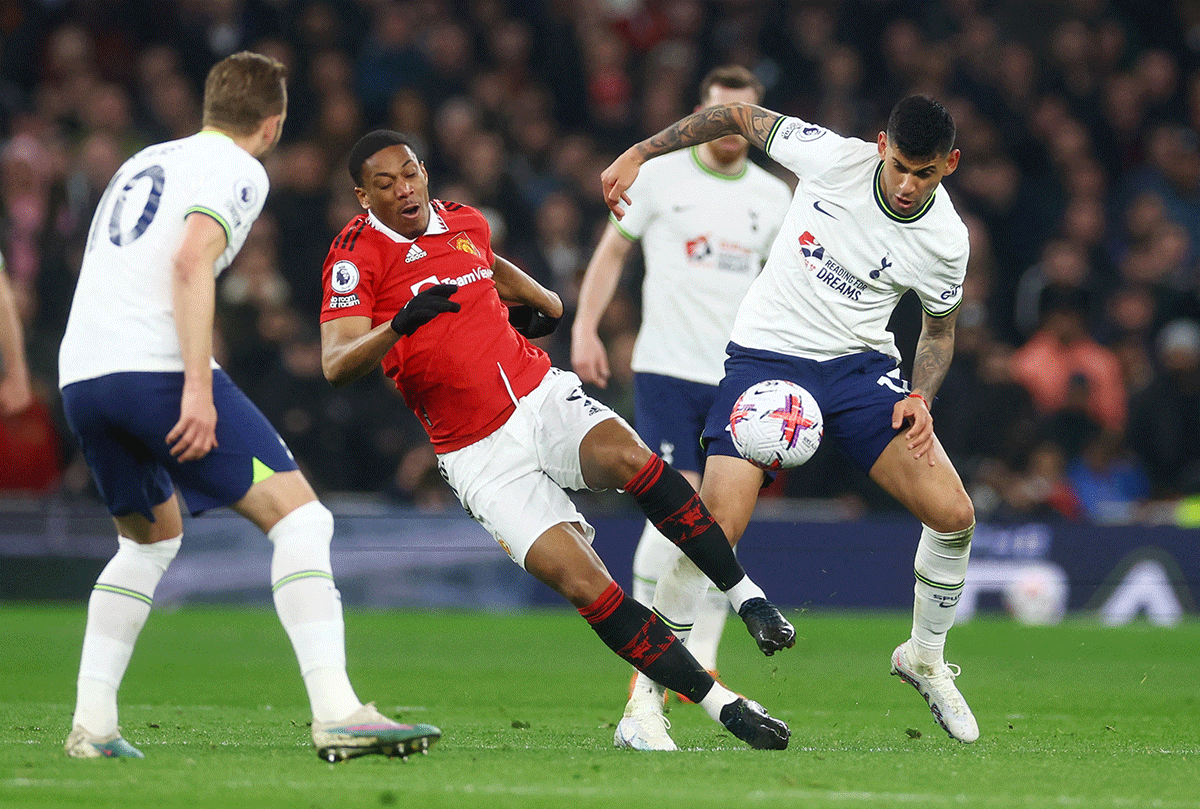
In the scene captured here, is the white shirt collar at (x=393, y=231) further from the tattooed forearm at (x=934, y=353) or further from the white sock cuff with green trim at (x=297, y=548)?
the tattooed forearm at (x=934, y=353)

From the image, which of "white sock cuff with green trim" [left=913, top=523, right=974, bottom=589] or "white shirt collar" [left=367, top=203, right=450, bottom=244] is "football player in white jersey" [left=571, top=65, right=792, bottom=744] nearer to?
"white sock cuff with green trim" [left=913, top=523, right=974, bottom=589]

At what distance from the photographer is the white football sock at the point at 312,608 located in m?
5.28

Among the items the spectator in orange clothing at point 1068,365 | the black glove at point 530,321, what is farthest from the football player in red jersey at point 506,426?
the spectator in orange clothing at point 1068,365

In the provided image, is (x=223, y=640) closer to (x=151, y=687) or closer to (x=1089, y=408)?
(x=151, y=687)

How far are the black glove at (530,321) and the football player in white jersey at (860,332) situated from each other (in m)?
0.59

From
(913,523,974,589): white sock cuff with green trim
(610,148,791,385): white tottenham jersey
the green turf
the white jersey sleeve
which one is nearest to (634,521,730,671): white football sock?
the green turf

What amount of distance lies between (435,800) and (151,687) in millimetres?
4512

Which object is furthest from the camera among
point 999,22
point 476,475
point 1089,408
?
point 999,22

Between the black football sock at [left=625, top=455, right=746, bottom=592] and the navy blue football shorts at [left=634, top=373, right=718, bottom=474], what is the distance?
1.91m

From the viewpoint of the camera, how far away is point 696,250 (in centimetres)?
826

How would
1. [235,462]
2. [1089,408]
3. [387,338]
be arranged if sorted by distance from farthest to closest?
[1089,408] < [387,338] < [235,462]

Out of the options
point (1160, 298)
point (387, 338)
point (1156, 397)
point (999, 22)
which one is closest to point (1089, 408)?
point (1156, 397)

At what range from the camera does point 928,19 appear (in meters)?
17.2

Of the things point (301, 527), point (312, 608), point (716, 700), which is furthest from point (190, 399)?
point (716, 700)
